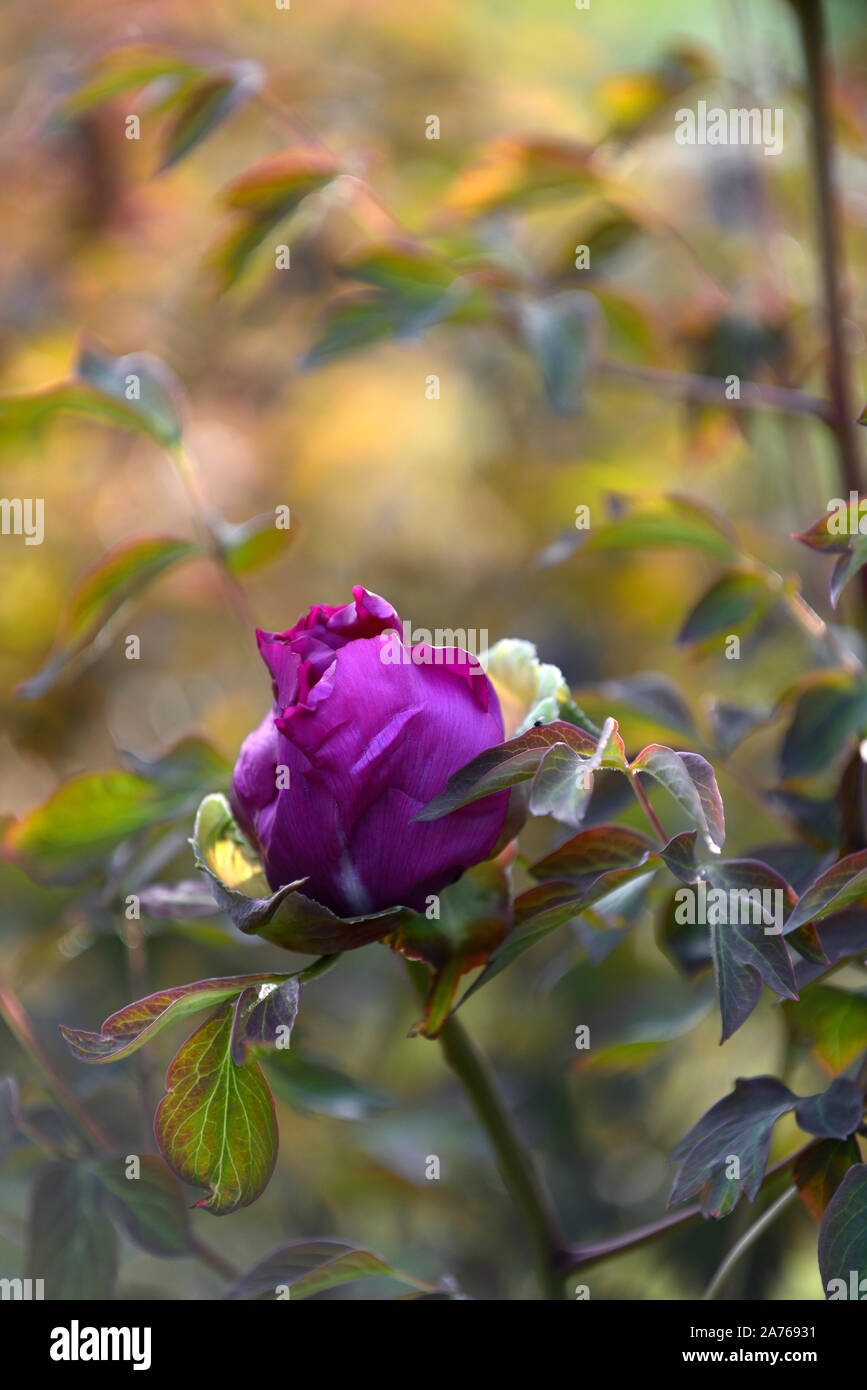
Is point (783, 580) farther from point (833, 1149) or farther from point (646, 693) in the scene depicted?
Result: point (833, 1149)

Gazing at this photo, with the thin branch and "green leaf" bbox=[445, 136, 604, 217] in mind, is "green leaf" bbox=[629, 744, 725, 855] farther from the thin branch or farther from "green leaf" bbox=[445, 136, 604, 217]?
"green leaf" bbox=[445, 136, 604, 217]

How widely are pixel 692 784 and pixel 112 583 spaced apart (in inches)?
11.4

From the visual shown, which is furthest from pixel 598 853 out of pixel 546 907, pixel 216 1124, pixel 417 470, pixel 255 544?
pixel 417 470

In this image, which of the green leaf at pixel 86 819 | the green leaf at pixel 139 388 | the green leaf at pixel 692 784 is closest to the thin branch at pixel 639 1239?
the green leaf at pixel 692 784

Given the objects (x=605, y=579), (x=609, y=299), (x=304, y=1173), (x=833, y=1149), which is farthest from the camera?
(x=605, y=579)

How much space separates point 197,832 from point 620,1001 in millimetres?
458

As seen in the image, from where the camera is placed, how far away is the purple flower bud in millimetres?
314

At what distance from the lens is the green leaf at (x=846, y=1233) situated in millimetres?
309

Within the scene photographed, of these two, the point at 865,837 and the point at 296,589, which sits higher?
the point at 296,589

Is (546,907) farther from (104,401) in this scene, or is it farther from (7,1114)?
(104,401)

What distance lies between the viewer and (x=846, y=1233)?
0.31m

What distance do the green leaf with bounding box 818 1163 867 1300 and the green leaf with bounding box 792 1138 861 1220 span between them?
2 centimetres

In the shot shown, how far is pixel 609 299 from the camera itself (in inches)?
25.9
